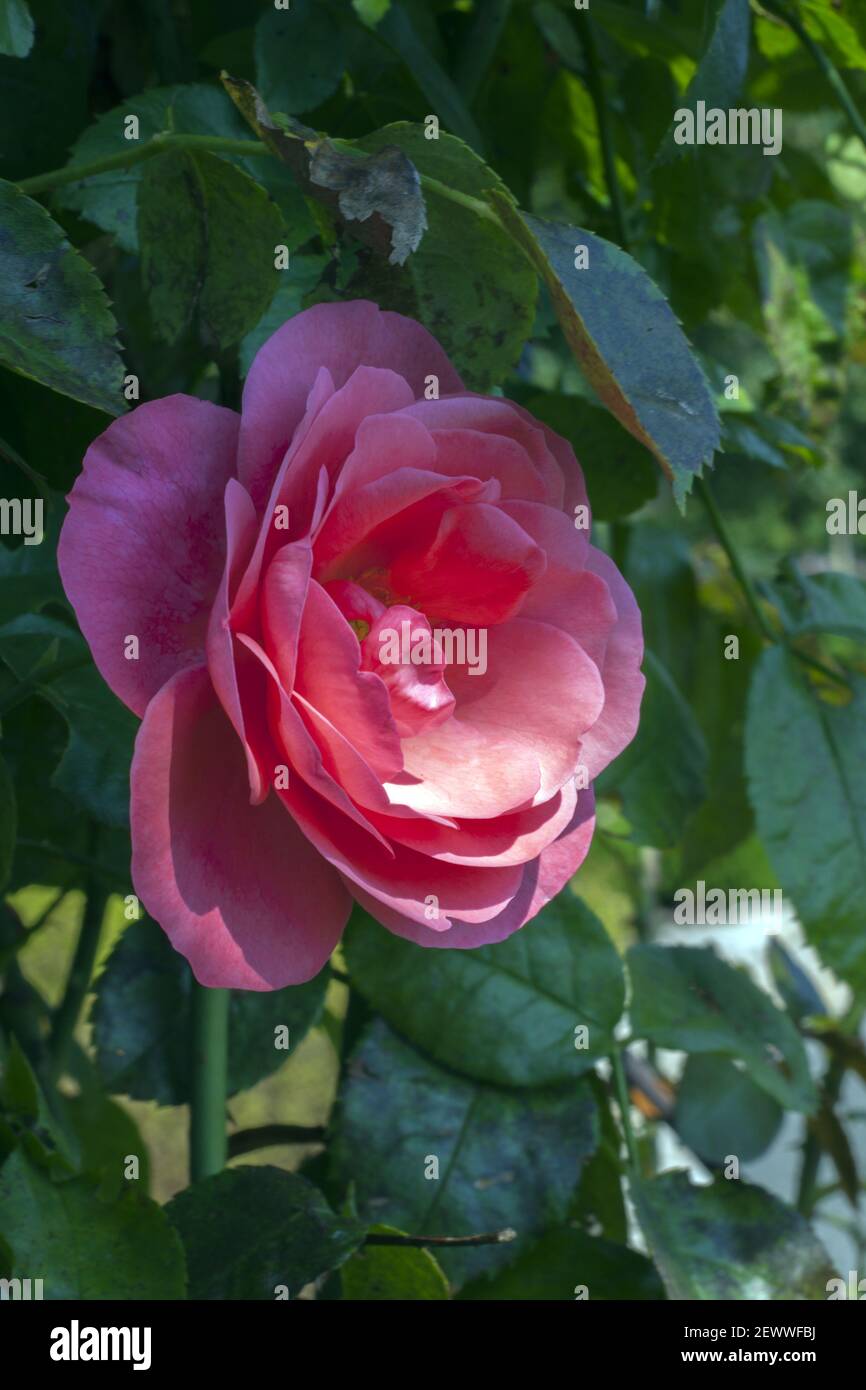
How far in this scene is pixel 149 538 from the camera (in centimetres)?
27

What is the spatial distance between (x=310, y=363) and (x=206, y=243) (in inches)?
2.6

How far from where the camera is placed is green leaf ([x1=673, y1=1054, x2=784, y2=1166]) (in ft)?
1.95

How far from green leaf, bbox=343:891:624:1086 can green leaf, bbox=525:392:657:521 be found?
14 cm

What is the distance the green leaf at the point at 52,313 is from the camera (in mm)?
264

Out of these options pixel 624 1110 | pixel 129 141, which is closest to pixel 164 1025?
pixel 624 1110

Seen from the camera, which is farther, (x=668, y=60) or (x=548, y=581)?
(x=668, y=60)

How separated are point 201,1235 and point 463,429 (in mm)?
216

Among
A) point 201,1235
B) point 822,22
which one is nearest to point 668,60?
point 822,22
